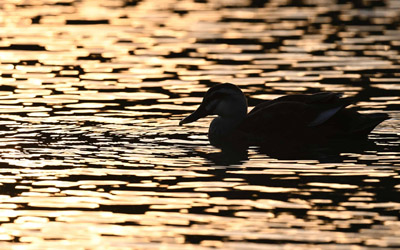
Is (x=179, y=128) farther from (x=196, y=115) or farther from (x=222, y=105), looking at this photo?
(x=222, y=105)

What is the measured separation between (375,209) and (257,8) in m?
17.7

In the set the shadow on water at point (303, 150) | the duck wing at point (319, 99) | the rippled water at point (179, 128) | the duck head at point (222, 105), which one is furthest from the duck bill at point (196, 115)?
the duck wing at point (319, 99)

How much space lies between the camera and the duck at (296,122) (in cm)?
1580

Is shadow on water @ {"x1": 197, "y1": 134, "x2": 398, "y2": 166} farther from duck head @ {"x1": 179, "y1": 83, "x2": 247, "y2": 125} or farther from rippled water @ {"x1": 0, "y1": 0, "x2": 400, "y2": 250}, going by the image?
duck head @ {"x1": 179, "y1": 83, "x2": 247, "y2": 125}

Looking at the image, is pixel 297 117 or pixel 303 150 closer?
pixel 303 150

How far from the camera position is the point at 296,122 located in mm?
15984

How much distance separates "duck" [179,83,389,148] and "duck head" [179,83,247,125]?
0.04ft

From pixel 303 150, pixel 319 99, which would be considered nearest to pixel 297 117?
pixel 319 99

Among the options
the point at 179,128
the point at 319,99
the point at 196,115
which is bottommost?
the point at 179,128

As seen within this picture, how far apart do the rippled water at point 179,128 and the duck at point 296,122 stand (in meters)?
0.31

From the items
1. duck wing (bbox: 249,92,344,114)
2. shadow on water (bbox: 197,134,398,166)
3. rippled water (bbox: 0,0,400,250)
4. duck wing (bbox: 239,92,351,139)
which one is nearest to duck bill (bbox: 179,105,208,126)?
rippled water (bbox: 0,0,400,250)

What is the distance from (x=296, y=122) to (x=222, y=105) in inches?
46.2

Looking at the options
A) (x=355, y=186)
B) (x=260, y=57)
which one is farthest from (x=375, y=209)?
(x=260, y=57)

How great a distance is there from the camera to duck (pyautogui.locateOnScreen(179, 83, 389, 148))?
1580 centimetres
